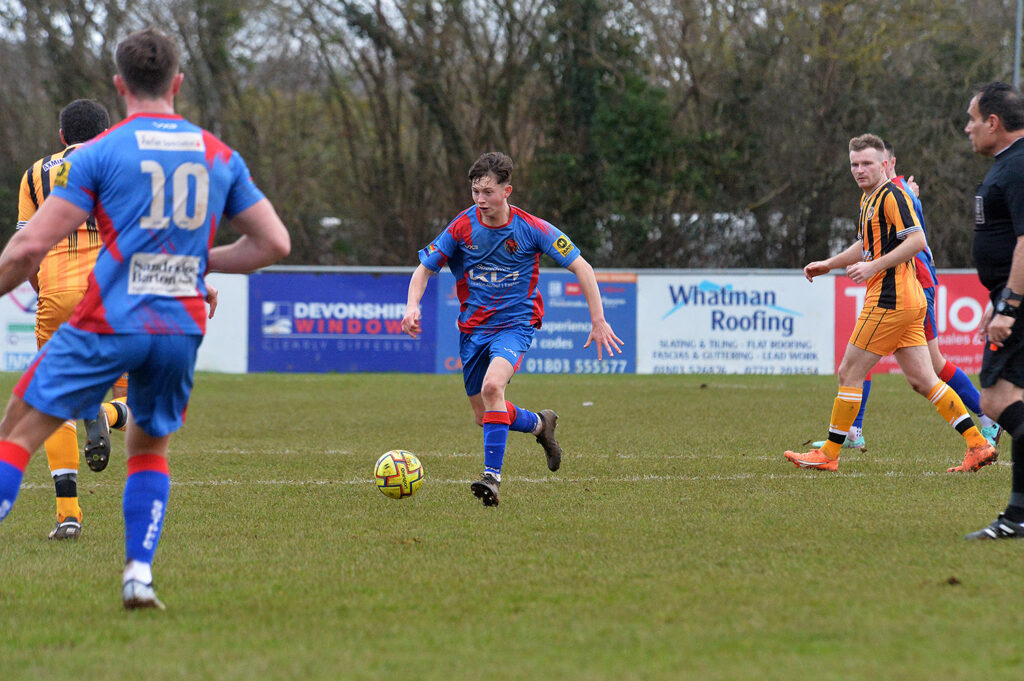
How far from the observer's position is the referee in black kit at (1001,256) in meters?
5.42

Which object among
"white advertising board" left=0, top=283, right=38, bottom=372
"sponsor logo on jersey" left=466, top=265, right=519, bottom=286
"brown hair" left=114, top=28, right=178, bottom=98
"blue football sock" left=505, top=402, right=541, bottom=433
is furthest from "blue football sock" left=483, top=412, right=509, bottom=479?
"white advertising board" left=0, top=283, right=38, bottom=372

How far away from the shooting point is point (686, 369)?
18672mm

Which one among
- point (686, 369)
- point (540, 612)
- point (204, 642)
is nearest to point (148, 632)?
point (204, 642)

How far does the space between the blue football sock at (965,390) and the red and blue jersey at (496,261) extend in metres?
3.66

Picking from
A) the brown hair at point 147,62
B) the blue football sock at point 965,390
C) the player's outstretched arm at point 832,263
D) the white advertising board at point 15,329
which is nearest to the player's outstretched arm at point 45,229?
the brown hair at point 147,62

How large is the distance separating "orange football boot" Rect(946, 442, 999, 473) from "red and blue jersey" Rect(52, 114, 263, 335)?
5.73 m

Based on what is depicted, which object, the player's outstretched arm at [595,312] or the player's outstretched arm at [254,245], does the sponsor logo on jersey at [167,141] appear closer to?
the player's outstretched arm at [254,245]

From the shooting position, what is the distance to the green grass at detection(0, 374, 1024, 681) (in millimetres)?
3541

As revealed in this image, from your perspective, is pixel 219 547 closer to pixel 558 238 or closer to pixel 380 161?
pixel 558 238

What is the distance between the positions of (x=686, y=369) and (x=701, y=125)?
1177 centimetres

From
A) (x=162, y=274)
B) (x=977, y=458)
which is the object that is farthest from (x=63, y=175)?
(x=977, y=458)

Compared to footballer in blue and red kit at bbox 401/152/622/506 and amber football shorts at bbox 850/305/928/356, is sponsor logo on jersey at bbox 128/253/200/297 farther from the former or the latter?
amber football shorts at bbox 850/305/928/356

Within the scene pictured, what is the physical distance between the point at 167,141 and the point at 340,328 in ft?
48.3

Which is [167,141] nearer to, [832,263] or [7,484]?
[7,484]
